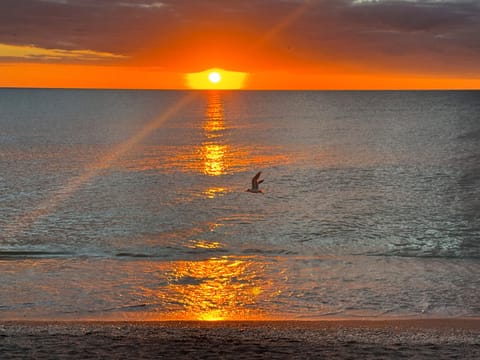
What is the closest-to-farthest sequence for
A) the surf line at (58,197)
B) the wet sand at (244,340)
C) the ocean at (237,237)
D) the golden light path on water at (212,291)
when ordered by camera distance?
the wet sand at (244,340), the golden light path on water at (212,291), the ocean at (237,237), the surf line at (58,197)

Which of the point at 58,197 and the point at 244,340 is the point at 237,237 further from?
the point at 58,197

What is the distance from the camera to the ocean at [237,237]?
55.0ft

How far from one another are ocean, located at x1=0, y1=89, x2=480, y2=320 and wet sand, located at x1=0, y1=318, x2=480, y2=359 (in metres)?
1.32

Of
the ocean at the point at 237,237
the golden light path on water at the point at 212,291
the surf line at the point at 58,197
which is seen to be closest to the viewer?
the golden light path on water at the point at 212,291

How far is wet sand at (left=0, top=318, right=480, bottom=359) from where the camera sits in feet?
37.7

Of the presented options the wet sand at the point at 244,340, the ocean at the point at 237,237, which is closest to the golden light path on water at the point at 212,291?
the ocean at the point at 237,237

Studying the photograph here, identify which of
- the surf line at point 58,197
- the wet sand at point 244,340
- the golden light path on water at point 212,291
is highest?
the surf line at point 58,197

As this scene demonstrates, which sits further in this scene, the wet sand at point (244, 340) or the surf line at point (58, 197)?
the surf line at point (58, 197)

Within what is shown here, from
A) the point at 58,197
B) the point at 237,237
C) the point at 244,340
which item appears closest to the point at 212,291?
the point at 244,340

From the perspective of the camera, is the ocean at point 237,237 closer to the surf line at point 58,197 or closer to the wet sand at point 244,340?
the surf line at point 58,197

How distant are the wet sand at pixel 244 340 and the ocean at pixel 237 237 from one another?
132 cm

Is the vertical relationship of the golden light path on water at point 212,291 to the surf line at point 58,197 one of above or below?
below

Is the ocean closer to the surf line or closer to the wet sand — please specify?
the surf line

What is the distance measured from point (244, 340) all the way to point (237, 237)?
1456 cm
